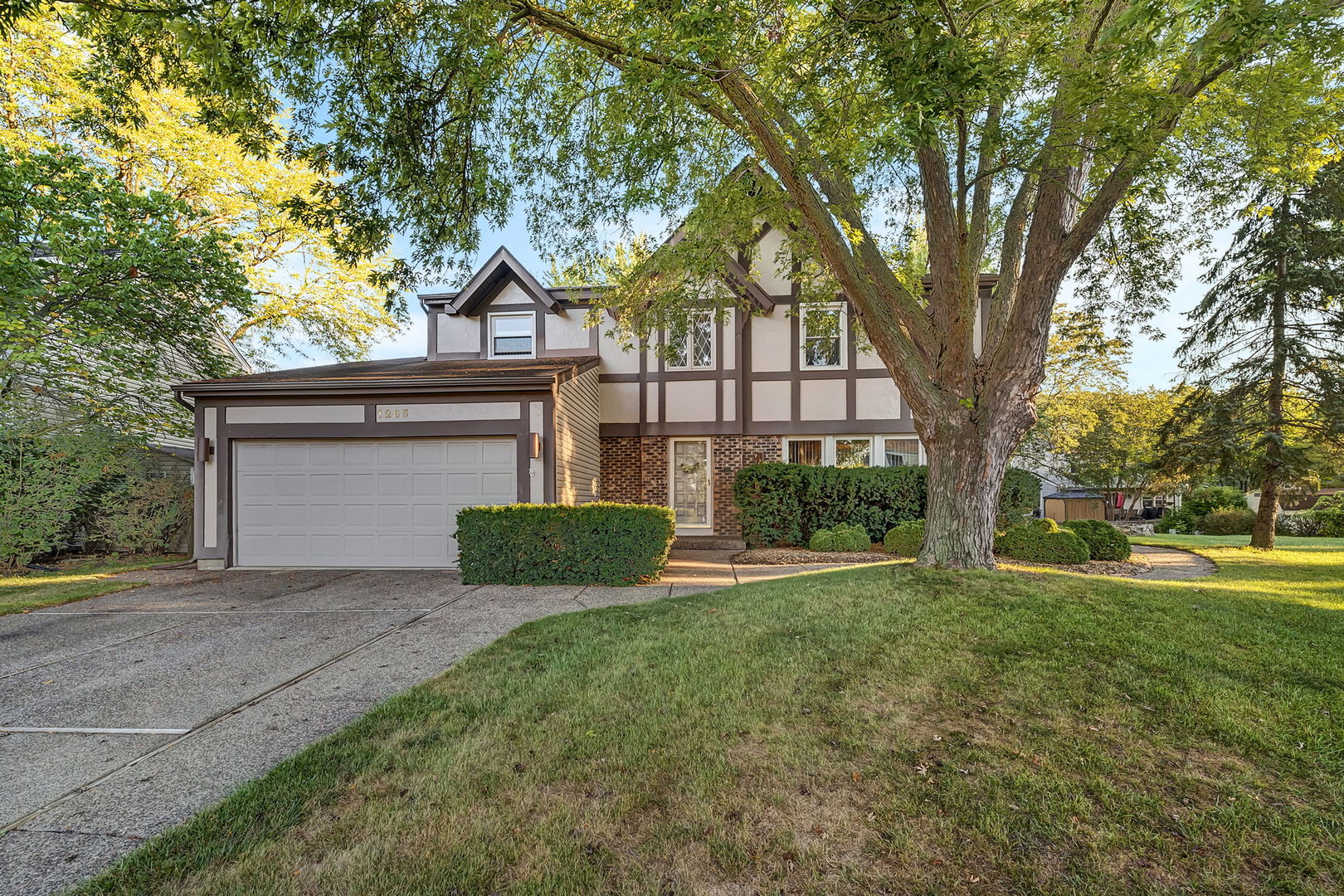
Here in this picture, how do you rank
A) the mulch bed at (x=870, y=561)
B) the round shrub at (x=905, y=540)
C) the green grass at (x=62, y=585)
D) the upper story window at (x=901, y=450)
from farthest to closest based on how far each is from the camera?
the upper story window at (x=901, y=450) < the round shrub at (x=905, y=540) < the mulch bed at (x=870, y=561) < the green grass at (x=62, y=585)

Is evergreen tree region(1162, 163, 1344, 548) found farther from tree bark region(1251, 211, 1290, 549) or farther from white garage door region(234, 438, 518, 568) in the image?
white garage door region(234, 438, 518, 568)

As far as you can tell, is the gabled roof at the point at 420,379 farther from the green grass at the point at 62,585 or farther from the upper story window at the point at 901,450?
the upper story window at the point at 901,450

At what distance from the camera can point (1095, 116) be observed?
194 inches

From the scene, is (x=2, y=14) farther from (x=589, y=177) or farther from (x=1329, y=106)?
(x=1329, y=106)

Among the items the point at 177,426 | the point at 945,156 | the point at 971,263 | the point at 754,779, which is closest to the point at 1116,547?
the point at 971,263

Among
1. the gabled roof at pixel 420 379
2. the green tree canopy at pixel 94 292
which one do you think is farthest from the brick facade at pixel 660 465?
the green tree canopy at pixel 94 292

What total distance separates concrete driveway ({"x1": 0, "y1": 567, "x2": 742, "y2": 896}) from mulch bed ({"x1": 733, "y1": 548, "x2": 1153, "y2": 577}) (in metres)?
1.83

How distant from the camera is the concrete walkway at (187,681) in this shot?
2.55 meters

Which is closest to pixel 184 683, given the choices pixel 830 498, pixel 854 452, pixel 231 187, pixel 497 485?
pixel 497 485

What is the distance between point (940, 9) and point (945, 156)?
209 centimetres

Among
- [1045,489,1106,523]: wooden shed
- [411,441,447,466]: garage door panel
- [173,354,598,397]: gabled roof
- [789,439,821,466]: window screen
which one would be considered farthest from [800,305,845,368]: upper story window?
[1045,489,1106,523]: wooden shed

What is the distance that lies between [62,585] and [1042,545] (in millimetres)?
14328

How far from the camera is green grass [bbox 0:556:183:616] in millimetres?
6938

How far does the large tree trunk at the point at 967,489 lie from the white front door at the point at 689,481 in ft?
22.7
